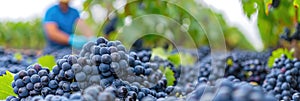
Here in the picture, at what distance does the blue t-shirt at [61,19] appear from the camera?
4.47 m

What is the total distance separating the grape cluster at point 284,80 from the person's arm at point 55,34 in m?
2.88

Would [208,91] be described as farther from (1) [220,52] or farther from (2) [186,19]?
(2) [186,19]

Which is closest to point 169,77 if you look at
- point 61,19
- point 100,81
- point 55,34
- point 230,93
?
point 100,81

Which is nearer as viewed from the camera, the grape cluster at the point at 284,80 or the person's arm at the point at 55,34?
the grape cluster at the point at 284,80

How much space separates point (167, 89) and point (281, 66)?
0.76 meters

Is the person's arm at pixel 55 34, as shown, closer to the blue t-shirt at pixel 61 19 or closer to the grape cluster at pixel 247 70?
the blue t-shirt at pixel 61 19

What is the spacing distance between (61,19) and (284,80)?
10.4ft

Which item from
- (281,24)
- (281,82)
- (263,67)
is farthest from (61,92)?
(281,24)

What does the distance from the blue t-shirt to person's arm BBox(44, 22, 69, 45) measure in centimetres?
5

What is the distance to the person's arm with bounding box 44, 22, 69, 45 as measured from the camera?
441cm

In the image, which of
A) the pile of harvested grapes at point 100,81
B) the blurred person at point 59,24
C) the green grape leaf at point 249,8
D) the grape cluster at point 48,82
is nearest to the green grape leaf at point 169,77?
the pile of harvested grapes at point 100,81

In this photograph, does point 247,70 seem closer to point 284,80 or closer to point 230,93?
point 284,80

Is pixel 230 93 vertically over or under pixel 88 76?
under

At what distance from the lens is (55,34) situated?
14.5 ft
